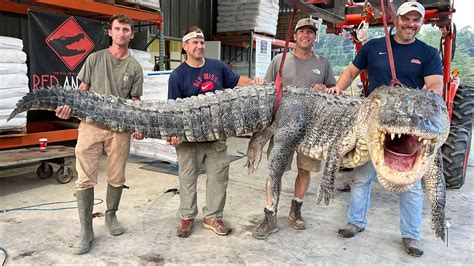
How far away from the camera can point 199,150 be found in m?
3.21

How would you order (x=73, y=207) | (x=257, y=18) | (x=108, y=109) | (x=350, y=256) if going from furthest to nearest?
(x=257, y=18)
(x=73, y=207)
(x=350, y=256)
(x=108, y=109)

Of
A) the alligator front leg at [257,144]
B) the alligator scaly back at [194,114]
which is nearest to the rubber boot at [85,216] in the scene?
the alligator scaly back at [194,114]

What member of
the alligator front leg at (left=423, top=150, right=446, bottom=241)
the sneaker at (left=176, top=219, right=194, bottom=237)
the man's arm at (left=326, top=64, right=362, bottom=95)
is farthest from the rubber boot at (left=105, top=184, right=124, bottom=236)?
the alligator front leg at (left=423, top=150, right=446, bottom=241)

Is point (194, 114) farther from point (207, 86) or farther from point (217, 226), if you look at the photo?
point (217, 226)

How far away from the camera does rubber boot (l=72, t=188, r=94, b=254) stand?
2.83 m

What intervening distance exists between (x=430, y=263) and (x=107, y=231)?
2665 mm

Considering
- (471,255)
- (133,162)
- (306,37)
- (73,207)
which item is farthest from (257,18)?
(471,255)

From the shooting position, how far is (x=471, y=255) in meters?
2.97

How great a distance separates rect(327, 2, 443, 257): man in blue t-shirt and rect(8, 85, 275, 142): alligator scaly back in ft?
2.10

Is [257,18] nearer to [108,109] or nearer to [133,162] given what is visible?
[133,162]

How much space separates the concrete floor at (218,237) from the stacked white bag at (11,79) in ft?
2.62

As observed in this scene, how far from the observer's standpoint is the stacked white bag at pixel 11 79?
4.10 metres

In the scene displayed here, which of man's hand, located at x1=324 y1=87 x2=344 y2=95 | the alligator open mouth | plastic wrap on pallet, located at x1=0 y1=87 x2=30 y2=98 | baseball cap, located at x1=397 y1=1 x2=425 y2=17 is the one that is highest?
baseball cap, located at x1=397 y1=1 x2=425 y2=17

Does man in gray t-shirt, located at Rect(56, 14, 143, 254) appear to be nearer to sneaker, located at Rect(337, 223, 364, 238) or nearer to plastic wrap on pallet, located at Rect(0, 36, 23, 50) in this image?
plastic wrap on pallet, located at Rect(0, 36, 23, 50)
